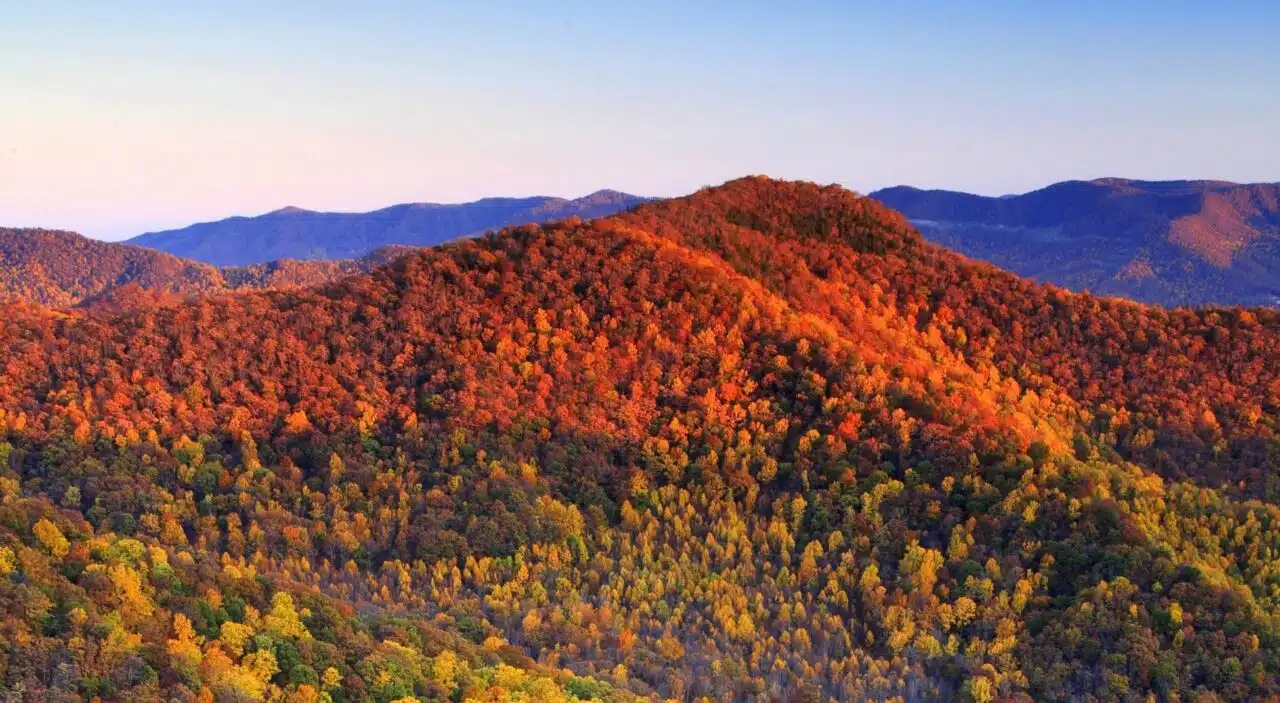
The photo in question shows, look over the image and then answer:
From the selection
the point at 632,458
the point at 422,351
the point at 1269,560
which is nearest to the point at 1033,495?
the point at 1269,560

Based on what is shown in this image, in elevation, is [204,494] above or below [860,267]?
below

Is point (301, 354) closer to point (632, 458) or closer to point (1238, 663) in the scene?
point (632, 458)

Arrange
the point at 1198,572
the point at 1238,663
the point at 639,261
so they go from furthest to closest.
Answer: the point at 639,261, the point at 1198,572, the point at 1238,663

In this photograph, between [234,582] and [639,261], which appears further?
[639,261]

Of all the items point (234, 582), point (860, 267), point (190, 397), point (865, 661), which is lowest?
point (865, 661)

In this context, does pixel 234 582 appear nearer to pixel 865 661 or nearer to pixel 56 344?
pixel 865 661

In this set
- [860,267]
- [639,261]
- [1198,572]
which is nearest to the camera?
[1198,572]
